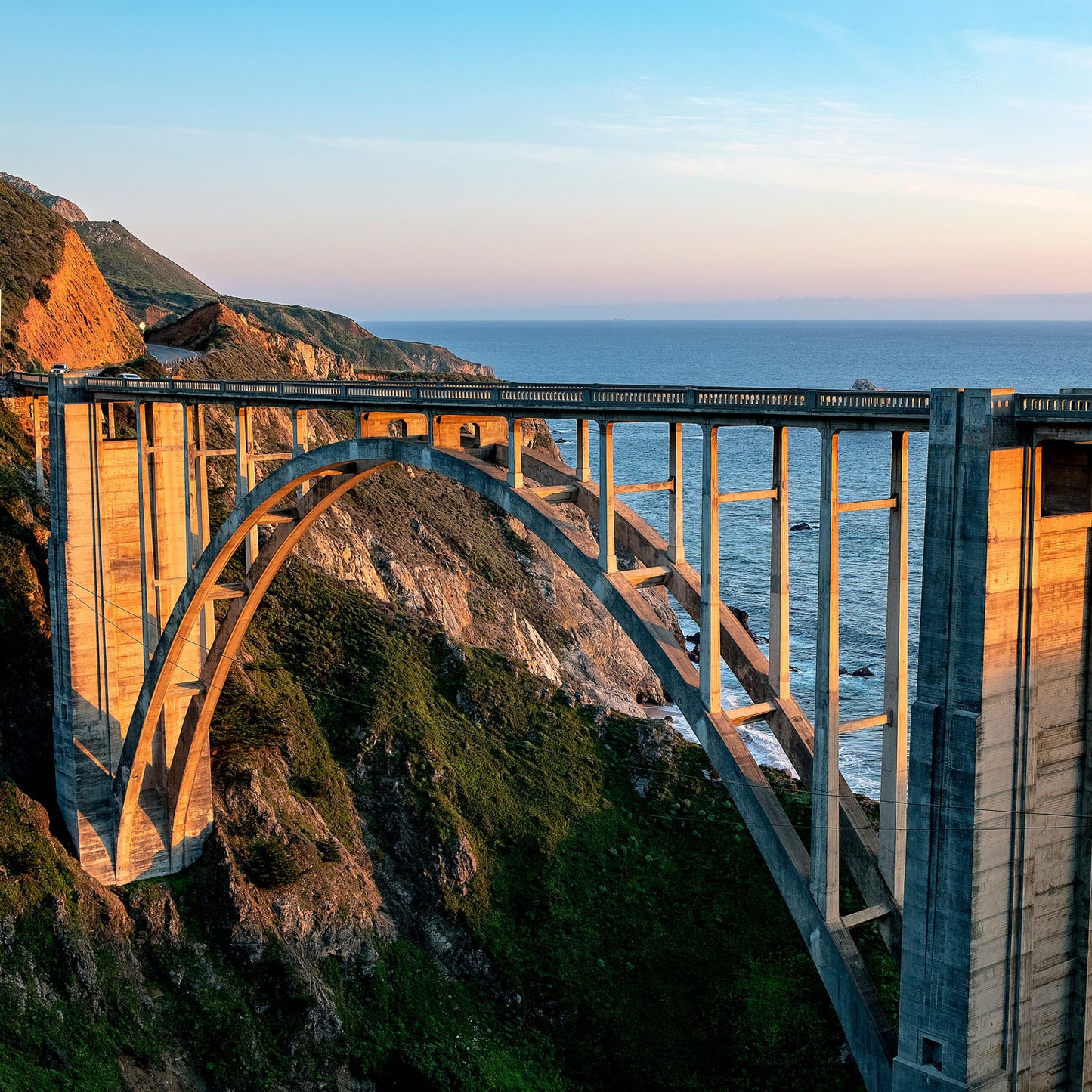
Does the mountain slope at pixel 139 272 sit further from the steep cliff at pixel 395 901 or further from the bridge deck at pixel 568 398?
the bridge deck at pixel 568 398

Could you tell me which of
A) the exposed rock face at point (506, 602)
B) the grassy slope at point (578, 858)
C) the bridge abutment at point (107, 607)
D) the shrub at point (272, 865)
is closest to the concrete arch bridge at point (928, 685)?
the bridge abutment at point (107, 607)

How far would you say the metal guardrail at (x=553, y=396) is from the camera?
17.9 m

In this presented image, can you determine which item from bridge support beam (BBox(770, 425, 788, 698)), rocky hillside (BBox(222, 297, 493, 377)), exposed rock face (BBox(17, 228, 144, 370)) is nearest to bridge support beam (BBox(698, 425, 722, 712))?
bridge support beam (BBox(770, 425, 788, 698))

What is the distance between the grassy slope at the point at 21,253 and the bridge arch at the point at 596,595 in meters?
22.7

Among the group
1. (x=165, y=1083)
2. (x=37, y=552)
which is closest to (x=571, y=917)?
(x=165, y=1083)

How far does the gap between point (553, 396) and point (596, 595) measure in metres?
4.26

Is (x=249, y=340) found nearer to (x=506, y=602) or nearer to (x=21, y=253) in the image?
(x=21, y=253)

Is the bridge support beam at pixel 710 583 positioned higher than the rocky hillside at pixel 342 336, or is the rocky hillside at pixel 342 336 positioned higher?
the rocky hillside at pixel 342 336

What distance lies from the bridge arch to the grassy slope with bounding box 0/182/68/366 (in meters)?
22.7

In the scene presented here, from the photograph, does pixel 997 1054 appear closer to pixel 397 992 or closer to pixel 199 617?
pixel 397 992

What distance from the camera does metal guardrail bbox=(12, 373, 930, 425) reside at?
17.9 metres

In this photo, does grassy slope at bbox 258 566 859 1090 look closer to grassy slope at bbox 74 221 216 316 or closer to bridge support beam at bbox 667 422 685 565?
bridge support beam at bbox 667 422 685 565

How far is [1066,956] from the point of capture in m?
18.0

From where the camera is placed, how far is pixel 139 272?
5566 inches
